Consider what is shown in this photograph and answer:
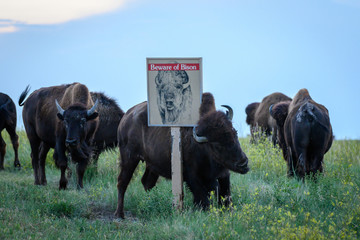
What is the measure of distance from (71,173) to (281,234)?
7.76 m

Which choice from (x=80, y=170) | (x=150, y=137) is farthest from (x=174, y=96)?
(x=80, y=170)

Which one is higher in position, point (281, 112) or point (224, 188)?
point (281, 112)

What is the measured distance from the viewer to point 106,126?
13414 mm

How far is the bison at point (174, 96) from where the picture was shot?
792 cm

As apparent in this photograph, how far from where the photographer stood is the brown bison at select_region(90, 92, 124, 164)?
13.3 metres

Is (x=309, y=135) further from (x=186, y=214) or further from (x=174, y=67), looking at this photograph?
(x=186, y=214)

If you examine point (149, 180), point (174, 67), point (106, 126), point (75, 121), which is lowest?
point (149, 180)

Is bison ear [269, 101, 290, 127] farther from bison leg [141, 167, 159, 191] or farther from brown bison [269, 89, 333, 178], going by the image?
bison leg [141, 167, 159, 191]

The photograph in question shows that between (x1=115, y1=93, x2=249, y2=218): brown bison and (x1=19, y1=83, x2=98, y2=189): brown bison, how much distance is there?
2.11 m

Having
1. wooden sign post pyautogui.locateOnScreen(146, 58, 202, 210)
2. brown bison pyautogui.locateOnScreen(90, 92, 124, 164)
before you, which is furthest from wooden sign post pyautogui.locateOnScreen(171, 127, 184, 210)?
brown bison pyautogui.locateOnScreen(90, 92, 124, 164)

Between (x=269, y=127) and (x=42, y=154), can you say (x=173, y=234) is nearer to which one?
(x=42, y=154)

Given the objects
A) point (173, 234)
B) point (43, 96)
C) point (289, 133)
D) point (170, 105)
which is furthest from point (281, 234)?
point (43, 96)

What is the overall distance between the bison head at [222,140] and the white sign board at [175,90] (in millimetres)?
611

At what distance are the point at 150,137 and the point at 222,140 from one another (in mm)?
1603
